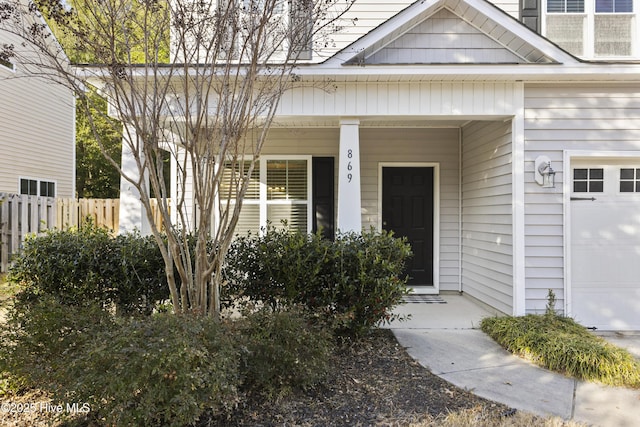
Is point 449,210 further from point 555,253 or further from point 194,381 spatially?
point 194,381

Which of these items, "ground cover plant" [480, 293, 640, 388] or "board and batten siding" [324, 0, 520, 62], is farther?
"board and batten siding" [324, 0, 520, 62]

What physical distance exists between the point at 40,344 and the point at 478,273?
5657 millimetres

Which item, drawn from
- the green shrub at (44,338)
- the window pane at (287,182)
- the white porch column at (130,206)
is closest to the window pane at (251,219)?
the window pane at (287,182)

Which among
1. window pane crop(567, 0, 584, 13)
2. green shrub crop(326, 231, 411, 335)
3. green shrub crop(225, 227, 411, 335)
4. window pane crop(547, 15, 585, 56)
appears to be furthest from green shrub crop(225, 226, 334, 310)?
window pane crop(567, 0, 584, 13)

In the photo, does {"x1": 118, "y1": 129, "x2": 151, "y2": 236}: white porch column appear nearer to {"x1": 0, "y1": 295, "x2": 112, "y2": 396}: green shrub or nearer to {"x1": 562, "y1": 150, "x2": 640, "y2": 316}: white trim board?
{"x1": 0, "y1": 295, "x2": 112, "y2": 396}: green shrub

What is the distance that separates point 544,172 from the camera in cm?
519

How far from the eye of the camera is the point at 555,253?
5.24 m

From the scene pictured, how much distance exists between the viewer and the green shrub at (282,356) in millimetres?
3188

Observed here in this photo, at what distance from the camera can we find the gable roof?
16.5 feet

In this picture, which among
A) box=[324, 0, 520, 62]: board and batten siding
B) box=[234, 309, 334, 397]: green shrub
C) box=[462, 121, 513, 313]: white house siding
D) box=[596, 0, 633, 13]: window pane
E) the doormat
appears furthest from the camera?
box=[324, 0, 520, 62]: board and batten siding

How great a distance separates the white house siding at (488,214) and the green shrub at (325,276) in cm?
188

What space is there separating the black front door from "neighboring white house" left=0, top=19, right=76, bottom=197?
8.67 metres

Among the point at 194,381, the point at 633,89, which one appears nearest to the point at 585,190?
the point at 633,89

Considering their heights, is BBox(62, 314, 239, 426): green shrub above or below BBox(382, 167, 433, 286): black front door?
below
